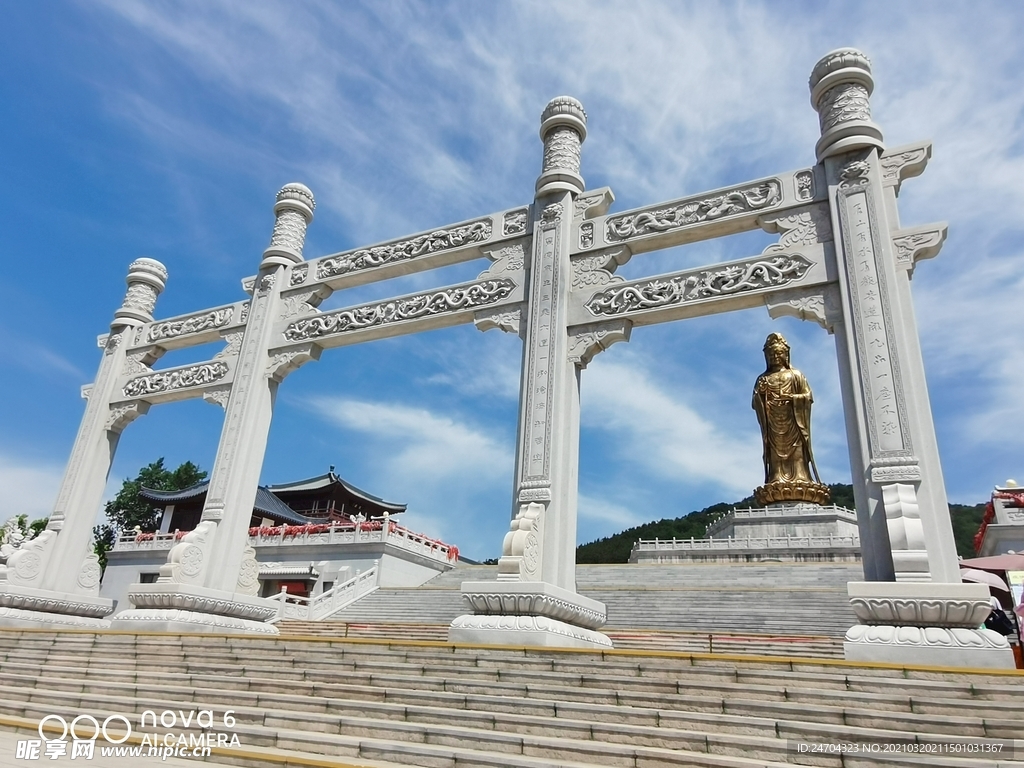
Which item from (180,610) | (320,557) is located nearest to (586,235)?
(180,610)

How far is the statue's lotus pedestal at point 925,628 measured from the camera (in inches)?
178

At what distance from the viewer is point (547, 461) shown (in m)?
6.87

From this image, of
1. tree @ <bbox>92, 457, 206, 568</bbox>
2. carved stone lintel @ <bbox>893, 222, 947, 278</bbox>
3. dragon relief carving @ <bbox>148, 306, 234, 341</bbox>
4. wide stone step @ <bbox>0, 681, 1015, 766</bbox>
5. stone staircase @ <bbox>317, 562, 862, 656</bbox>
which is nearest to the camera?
wide stone step @ <bbox>0, 681, 1015, 766</bbox>

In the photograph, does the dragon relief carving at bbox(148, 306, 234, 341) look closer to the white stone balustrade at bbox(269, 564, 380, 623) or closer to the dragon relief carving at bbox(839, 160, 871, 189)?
the white stone balustrade at bbox(269, 564, 380, 623)

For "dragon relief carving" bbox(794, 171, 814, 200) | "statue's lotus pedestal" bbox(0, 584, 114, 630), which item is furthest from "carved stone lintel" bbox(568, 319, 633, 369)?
"statue's lotus pedestal" bbox(0, 584, 114, 630)

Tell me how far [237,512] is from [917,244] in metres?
8.49

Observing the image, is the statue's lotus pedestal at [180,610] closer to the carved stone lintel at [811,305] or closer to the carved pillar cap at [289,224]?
the carved pillar cap at [289,224]

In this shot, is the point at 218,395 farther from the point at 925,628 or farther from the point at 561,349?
the point at 925,628

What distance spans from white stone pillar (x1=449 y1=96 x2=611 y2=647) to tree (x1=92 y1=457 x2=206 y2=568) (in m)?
28.9

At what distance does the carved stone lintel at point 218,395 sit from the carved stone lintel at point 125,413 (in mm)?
1540

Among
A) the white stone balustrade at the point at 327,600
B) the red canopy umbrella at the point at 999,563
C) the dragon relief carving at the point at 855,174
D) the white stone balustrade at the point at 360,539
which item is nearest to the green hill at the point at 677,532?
the white stone balustrade at the point at 360,539

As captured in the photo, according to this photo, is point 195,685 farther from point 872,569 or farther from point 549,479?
point 872,569

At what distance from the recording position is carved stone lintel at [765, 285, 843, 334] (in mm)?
6473

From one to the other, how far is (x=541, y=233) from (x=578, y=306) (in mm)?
1203
